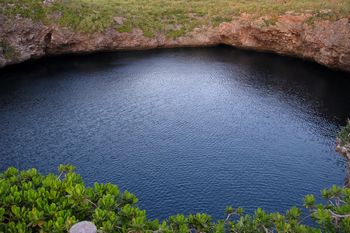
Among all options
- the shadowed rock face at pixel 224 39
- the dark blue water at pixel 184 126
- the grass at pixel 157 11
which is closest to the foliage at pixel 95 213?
the dark blue water at pixel 184 126

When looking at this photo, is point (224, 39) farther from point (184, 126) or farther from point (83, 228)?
A: point (83, 228)

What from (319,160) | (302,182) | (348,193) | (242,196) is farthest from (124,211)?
(319,160)

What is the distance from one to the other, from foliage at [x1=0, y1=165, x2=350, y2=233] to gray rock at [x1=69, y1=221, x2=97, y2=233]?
0.93 ft

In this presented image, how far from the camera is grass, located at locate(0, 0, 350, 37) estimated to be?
227 ft

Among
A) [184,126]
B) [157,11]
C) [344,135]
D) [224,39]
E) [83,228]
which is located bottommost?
[83,228]

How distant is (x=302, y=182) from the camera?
3525cm

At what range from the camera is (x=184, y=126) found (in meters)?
45.6

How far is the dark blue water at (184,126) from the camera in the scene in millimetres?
34781

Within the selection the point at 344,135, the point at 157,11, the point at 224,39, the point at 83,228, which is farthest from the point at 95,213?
the point at 157,11

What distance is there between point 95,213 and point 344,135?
3544 centimetres

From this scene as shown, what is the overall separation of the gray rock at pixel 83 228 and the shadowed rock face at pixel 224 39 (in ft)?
185

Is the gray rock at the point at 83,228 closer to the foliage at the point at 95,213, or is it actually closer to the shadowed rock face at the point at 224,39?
the foliage at the point at 95,213

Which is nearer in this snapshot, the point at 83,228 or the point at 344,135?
the point at 83,228

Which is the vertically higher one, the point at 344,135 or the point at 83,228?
the point at 344,135
